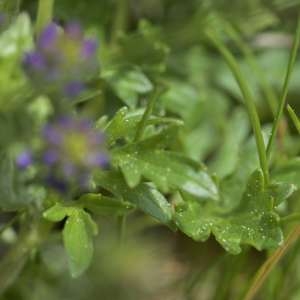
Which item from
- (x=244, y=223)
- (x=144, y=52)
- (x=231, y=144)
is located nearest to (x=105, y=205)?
(x=244, y=223)

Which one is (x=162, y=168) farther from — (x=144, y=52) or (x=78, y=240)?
(x=144, y=52)

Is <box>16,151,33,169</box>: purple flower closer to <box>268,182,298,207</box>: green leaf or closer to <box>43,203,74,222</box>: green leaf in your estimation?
<box>43,203,74,222</box>: green leaf

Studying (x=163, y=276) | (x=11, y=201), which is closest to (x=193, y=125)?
(x=163, y=276)

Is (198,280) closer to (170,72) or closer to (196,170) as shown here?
(196,170)

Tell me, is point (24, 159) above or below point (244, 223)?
above

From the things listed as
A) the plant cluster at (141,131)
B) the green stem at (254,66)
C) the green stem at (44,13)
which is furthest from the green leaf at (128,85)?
the green stem at (254,66)

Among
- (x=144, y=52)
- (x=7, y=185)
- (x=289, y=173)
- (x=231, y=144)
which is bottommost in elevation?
(x=231, y=144)
